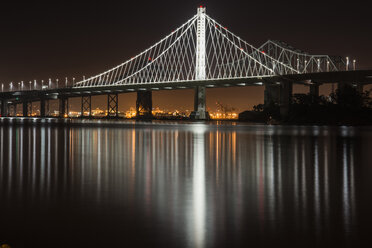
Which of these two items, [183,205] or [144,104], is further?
[144,104]

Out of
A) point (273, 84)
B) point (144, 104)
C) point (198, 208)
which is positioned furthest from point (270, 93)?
point (198, 208)

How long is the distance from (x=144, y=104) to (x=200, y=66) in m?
22.3

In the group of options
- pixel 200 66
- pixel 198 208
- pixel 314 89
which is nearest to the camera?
pixel 198 208

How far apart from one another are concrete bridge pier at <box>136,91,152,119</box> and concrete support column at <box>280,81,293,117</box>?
3359cm

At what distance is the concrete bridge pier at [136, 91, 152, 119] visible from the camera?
86312mm

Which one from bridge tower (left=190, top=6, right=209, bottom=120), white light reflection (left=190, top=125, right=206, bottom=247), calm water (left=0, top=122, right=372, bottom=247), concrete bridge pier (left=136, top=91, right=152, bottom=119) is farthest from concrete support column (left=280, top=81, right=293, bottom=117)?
white light reflection (left=190, top=125, right=206, bottom=247)

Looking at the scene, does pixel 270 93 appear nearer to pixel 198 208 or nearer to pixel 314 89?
pixel 314 89

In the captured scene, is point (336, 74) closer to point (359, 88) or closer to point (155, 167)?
point (359, 88)

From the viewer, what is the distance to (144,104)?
87.2 meters

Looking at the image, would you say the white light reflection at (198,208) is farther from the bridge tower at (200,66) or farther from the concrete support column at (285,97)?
the bridge tower at (200,66)

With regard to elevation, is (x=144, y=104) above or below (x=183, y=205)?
above

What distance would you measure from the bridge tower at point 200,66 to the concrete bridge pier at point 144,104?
18.3 m

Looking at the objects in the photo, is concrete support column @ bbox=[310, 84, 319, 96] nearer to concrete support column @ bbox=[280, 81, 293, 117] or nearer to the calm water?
concrete support column @ bbox=[280, 81, 293, 117]

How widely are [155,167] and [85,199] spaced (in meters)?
4.31
